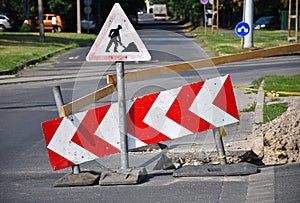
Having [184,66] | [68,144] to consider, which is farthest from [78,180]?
[184,66]

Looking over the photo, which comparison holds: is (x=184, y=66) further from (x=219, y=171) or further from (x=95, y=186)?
(x=95, y=186)

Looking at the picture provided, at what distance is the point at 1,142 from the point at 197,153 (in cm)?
315

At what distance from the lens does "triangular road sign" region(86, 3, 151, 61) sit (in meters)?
6.52

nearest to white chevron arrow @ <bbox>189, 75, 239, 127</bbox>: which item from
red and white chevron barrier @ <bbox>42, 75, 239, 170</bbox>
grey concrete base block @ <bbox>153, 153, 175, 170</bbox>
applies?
red and white chevron barrier @ <bbox>42, 75, 239, 170</bbox>

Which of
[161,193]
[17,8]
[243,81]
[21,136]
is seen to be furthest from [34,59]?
[17,8]

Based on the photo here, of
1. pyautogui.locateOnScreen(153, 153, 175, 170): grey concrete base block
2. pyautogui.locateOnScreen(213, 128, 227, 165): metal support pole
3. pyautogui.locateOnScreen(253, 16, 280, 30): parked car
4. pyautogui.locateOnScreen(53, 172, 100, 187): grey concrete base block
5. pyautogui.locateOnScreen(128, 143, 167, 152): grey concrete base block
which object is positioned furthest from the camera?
pyautogui.locateOnScreen(253, 16, 280, 30): parked car

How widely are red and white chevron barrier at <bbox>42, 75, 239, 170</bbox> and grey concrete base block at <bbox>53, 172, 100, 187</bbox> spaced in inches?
5.3

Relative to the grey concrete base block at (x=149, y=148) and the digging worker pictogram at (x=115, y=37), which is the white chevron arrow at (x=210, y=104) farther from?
the grey concrete base block at (x=149, y=148)

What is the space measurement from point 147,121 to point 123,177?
659 mm

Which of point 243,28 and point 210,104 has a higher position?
point 210,104

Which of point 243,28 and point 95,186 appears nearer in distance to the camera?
point 95,186

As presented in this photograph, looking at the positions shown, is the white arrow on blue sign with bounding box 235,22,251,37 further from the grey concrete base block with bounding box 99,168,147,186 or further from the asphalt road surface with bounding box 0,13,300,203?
the grey concrete base block with bounding box 99,168,147,186

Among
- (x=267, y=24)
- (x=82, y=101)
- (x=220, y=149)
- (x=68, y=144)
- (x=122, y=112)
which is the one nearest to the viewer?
(x=122, y=112)

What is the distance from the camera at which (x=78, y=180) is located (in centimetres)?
669
